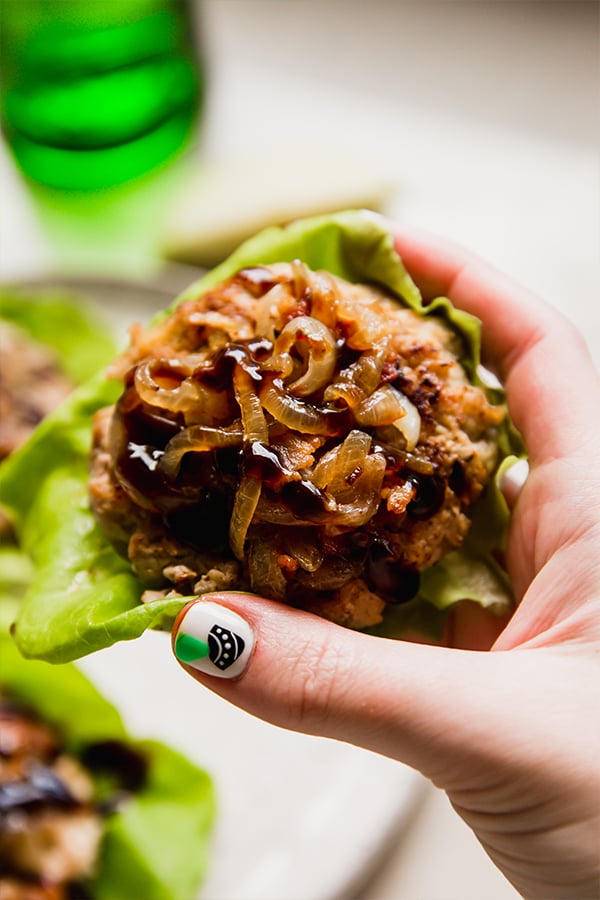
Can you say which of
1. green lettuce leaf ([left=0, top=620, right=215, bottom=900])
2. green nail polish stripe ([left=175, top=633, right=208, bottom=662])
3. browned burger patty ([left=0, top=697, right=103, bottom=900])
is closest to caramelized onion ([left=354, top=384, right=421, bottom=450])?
green nail polish stripe ([left=175, top=633, right=208, bottom=662])

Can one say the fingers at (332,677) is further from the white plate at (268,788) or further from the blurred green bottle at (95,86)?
the blurred green bottle at (95,86)

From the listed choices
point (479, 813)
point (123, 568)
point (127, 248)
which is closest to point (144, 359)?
point (123, 568)

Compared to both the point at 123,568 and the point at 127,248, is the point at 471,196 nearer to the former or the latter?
the point at 127,248

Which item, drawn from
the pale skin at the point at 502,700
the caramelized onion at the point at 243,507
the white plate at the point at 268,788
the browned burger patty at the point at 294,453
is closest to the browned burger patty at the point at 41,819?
the white plate at the point at 268,788

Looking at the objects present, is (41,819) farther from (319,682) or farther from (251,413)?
(251,413)

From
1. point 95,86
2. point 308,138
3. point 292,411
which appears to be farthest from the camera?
point 308,138

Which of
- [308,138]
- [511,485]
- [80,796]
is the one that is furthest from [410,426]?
[308,138]
